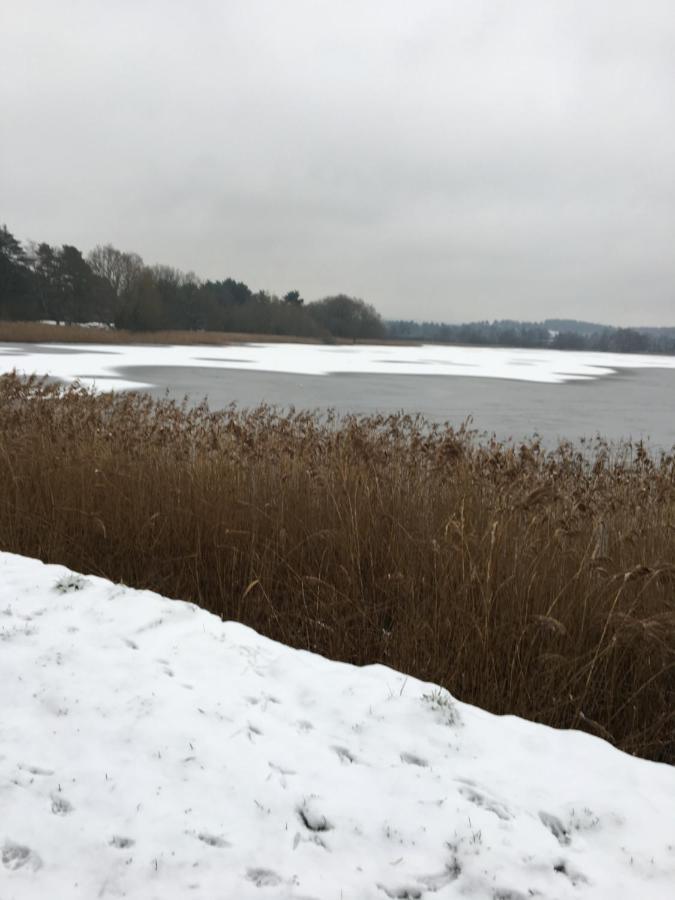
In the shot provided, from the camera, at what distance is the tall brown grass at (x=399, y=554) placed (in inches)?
120

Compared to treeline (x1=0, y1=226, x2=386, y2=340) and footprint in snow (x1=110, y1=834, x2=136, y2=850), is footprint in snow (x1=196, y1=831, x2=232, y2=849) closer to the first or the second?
footprint in snow (x1=110, y1=834, x2=136, y2=850)

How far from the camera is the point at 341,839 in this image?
6.20 ft

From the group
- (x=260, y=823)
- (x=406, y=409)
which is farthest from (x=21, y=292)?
(x=260, y=823)

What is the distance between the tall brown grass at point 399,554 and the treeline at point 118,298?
5549 centimetres

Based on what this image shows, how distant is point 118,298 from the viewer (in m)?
64.1

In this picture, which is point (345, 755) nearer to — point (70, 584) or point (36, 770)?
point (36, 770)

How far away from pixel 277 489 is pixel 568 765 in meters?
3.04

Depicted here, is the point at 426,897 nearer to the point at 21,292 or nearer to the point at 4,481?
the point at 4,481

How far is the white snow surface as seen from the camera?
1.78 metres

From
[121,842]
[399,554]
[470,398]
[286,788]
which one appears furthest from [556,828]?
[470,398]

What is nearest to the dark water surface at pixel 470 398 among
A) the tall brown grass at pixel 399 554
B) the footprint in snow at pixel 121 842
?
the tall brown grass at pixel 399 554

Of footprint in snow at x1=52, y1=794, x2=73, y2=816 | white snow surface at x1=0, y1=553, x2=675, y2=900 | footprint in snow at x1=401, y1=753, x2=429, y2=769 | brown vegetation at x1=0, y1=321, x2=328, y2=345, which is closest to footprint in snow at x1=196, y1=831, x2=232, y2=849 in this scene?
white snow surface at x1=0, y1=553, x2=675, y2=900

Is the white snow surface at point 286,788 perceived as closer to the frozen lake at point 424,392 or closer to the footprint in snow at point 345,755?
the footprint in snow at point 345,755

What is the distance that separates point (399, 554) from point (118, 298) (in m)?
66.2
